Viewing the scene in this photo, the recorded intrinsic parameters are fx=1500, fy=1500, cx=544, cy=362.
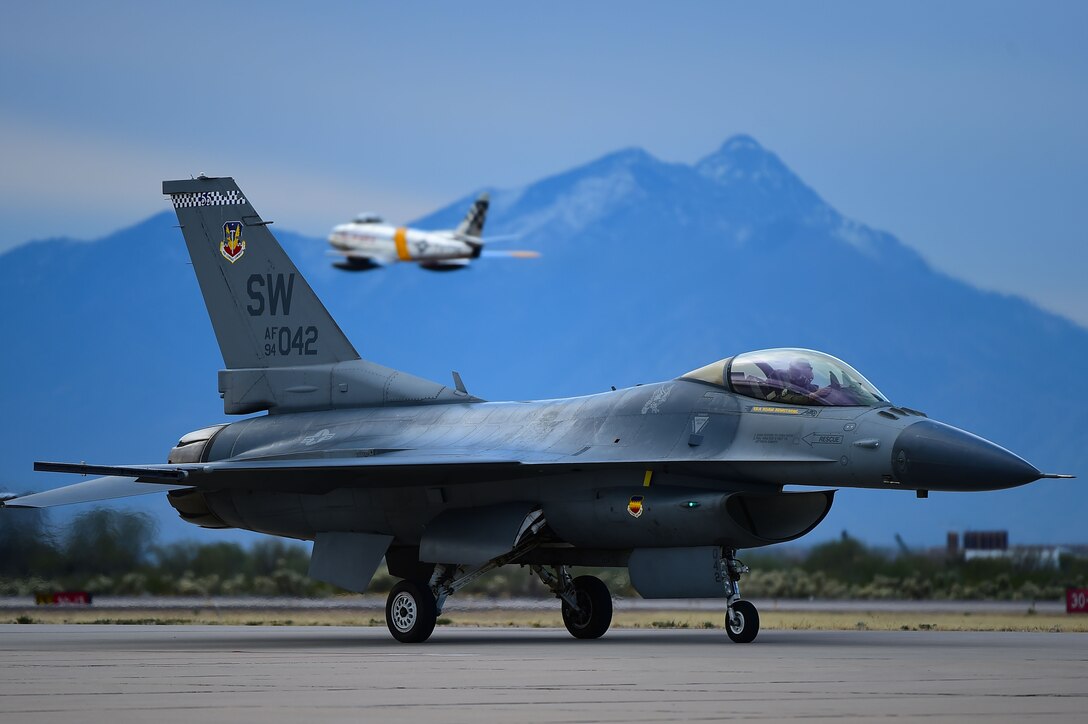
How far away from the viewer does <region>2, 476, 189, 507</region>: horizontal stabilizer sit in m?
16.0

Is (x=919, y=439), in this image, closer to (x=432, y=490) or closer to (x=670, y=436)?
(x=670, y=436)

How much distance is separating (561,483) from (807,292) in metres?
123

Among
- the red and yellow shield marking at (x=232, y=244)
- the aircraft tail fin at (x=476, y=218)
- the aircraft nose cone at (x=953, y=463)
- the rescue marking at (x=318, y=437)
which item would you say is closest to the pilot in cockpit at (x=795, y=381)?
the aircraft nose cone at (x=953, y=463)

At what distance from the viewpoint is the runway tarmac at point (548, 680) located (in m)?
7.70

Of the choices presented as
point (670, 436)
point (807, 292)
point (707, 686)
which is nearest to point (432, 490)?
point (670, 436)

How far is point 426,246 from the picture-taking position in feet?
190

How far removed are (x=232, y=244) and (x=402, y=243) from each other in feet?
132

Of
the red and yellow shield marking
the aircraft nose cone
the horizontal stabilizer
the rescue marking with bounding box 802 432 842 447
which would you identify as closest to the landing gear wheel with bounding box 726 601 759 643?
the rescue marking with bounding box 802 432 842 447

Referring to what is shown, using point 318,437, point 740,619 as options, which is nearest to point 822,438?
point 740,619

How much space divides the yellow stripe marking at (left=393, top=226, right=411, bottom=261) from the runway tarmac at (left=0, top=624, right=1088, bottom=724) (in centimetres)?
4237

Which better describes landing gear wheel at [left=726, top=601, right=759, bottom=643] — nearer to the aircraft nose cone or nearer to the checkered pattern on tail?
the aircraft nose cone

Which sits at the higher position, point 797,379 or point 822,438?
point 797,379

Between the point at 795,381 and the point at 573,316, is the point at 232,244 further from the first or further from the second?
the point at 573,316

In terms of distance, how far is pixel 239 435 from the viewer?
1719 cm
